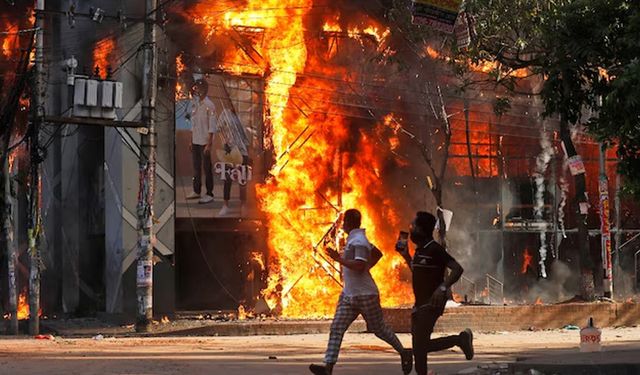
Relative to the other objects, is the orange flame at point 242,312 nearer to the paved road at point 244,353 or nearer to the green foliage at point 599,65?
the paved road at point 244,353

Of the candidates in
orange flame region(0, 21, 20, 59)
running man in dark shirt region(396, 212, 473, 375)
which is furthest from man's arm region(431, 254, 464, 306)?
orange flame region(0, 21, 20, 59)

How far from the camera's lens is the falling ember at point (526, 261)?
33.6m

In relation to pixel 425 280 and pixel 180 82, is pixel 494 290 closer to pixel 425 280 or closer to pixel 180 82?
pixel 180 82

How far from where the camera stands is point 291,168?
1242 inches

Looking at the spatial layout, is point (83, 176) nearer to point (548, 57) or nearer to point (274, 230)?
point (274, 230)

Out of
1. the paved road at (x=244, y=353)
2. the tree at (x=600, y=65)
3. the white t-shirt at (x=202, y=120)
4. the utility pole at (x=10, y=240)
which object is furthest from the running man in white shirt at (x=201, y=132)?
the tree at (x=600, y=65)

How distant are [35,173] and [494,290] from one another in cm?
1453

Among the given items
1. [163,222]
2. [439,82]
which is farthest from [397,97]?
[163,222]

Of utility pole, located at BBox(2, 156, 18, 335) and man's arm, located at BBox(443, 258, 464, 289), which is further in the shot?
utility pole, located at BBox(2, 156, 18, 335)

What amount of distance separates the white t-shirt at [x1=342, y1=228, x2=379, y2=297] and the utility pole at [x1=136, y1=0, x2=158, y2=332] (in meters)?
13.7

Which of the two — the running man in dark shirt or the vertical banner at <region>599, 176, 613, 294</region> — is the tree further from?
the vertical banner at <region>599, 176, 613, 294</region>

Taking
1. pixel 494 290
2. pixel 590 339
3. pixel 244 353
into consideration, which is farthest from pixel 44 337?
pixel 494 290

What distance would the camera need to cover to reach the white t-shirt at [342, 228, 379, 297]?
11.7 meters

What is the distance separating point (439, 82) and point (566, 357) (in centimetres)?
1901
